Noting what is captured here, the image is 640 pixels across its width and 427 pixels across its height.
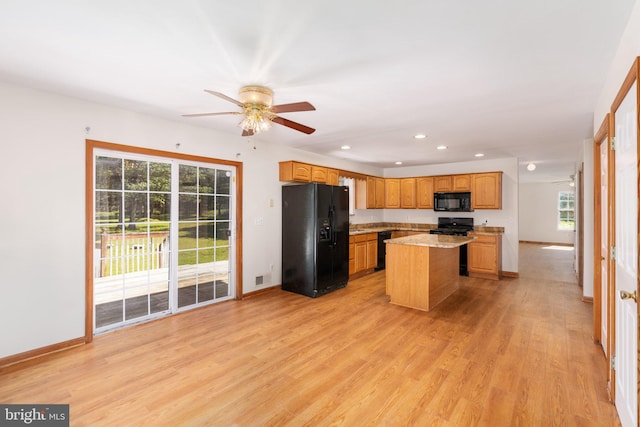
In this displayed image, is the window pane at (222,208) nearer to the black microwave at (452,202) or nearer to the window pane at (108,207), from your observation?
the window pane at (108,207)

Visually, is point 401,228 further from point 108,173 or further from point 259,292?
point 108,173

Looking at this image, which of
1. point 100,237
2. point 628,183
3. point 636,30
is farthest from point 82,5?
point 628,183

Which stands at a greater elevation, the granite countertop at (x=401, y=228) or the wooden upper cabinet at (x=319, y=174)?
the wooden upper cabinet at (x=319, y=174)

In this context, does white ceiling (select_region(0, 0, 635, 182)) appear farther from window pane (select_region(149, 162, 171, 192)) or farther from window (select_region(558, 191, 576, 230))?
window (select_region(558, 191, 576, 230))

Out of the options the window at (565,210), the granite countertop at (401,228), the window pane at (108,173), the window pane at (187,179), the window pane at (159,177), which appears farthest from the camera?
the window at (565,210)

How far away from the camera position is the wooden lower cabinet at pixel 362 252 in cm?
577

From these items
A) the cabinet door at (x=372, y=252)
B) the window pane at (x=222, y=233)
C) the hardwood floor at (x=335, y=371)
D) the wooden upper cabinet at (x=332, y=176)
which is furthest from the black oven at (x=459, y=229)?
the window pane at (x=222, y=233)

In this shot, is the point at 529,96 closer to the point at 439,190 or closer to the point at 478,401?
the point at 478,401

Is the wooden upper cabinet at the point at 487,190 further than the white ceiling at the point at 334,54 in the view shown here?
Yes

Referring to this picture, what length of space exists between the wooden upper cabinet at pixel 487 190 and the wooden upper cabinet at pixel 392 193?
5.44ft

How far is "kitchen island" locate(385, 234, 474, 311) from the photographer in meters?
4.00

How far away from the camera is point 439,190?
21.6ft

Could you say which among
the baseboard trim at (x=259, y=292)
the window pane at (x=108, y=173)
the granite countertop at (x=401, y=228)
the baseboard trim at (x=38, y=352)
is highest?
the window pane at (x=108, y=173)

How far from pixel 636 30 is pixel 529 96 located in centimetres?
135
